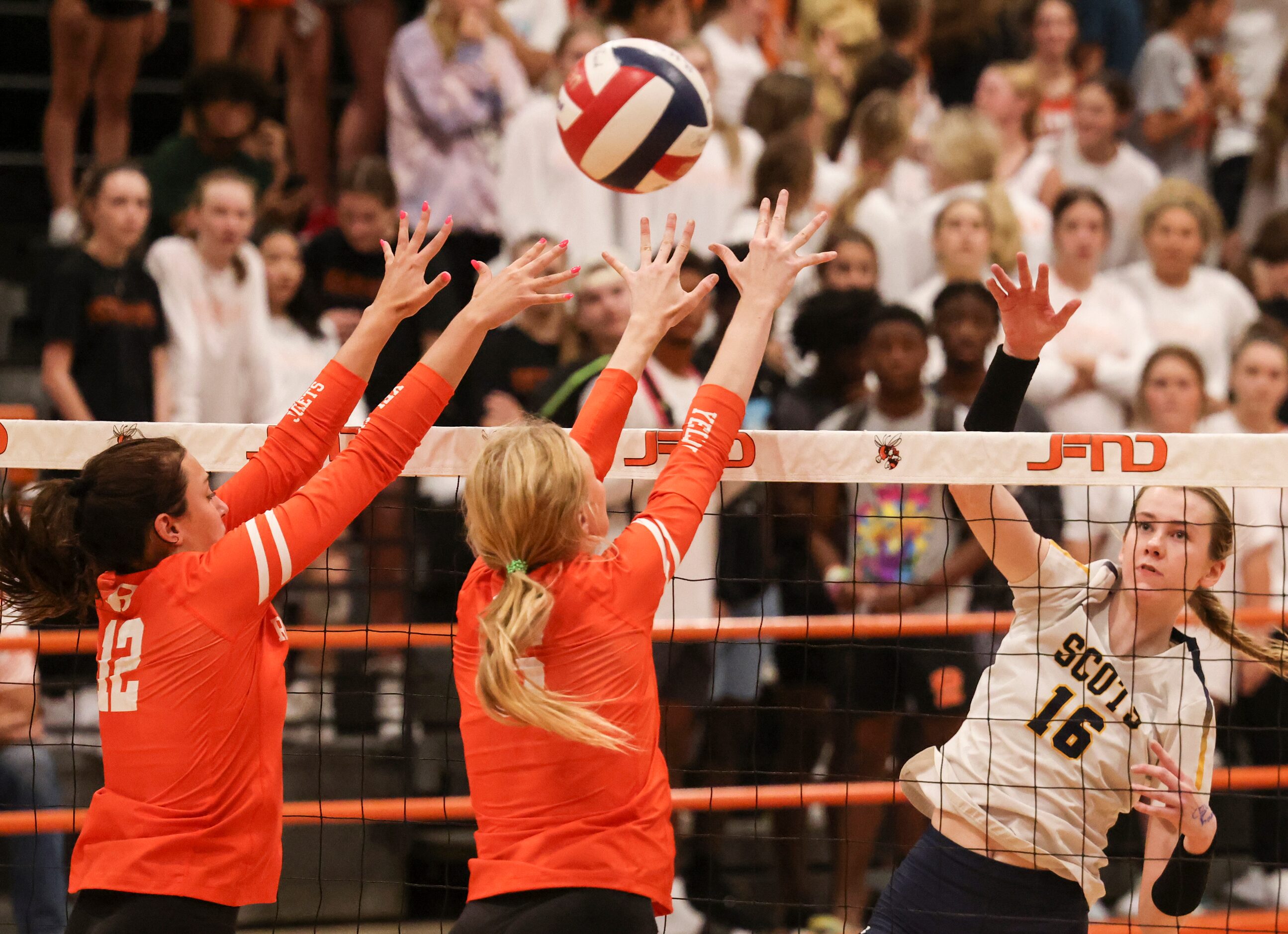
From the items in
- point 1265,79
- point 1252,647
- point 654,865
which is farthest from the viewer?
point 1265,79

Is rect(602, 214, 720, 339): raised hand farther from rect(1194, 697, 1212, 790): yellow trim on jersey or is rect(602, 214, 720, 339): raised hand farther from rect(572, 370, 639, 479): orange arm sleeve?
rect(1194, 697, 1212, 790): yellow trim on jersey

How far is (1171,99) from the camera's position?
9453 mm

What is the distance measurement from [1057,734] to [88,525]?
2.20 m

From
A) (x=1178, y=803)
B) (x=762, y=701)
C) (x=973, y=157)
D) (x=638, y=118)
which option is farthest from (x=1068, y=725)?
(x=973, y=157)

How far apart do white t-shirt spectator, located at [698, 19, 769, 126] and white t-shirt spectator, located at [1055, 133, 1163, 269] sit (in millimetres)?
1842

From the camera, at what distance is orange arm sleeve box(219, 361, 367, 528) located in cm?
345

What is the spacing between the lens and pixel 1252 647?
3672 millimetres

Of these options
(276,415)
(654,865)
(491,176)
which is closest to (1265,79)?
(491,176)

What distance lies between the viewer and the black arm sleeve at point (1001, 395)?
3.54 meters

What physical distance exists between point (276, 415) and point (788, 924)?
301 cm

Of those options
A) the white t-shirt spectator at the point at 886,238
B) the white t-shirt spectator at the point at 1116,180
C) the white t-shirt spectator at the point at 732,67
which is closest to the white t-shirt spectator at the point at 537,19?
the white t-shirt spectator at the point at 732,67

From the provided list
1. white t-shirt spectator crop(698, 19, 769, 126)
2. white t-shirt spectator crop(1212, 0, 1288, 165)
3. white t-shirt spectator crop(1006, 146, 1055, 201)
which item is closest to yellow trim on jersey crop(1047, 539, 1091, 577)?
white t-shirt spectator crop(698, 19, 769, 126)

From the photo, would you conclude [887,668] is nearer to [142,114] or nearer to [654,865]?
[654,865]

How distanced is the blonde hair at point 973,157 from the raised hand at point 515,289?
15.4 ft
